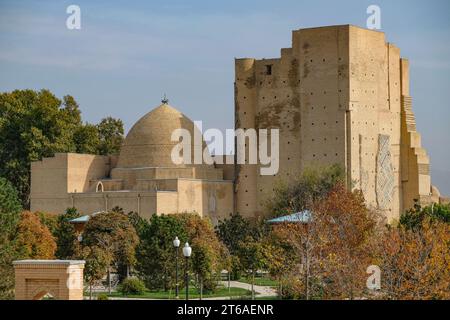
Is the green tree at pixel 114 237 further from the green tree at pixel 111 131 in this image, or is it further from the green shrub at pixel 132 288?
the green tree at pixel 111 131

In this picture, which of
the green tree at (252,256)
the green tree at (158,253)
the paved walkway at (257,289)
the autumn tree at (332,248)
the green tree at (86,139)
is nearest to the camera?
the autumn tree at (332,248)

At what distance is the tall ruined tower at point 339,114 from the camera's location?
53562 millimetres

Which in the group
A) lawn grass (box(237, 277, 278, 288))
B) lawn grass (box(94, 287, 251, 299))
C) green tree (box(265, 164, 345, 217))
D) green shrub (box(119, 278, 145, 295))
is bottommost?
lawn grass (box(237, 277, 278, 288))

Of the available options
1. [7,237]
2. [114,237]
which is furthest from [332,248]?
[114,237]

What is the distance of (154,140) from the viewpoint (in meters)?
57.6

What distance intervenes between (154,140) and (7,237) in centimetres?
2820

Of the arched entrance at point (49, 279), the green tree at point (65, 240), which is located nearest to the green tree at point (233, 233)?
the green tree at point (65, 240)

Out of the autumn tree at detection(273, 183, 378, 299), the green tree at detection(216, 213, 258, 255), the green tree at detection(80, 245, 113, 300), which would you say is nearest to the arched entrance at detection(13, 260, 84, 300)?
the autumn tree at detection(273, 183, 378, 299)

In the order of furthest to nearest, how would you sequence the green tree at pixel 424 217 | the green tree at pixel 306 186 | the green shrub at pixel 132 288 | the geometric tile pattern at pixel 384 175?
the geometric tile pattern at pixel 384 175 < the green tree at pixel 306 186 < the green tree at pixel 424 217 < the green shrub at pixel 132 288

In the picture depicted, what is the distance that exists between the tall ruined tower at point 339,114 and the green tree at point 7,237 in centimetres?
2388

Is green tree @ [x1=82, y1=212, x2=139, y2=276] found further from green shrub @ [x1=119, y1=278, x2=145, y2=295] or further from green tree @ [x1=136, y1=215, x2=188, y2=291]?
green shrub @ [x1=119, y1=278, x2=145, y2=295]

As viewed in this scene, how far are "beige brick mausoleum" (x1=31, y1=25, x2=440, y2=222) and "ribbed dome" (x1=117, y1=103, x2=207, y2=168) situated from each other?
0.19 ft

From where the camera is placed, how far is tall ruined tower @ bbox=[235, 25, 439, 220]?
176 ft
